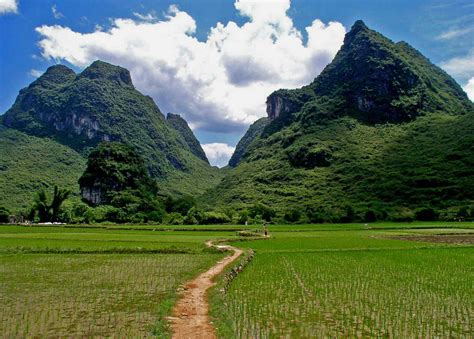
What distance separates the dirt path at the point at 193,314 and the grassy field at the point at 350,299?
422mm

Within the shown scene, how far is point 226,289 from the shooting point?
15625mm

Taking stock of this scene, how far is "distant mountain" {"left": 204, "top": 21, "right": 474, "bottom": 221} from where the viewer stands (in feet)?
314

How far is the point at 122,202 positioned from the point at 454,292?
344 ft

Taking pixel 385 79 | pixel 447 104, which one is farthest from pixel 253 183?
pixel 447 104

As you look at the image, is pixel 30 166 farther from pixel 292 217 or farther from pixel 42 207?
pixel 292 217

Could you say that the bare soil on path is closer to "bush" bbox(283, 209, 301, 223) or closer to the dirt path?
the dirt path

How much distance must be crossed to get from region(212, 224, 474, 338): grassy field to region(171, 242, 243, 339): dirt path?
1.39 feet

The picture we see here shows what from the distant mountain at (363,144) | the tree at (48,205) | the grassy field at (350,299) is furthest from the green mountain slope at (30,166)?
the grassy field at (350,299)

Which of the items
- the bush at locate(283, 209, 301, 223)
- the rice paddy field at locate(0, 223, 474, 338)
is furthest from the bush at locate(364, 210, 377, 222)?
the rice paddy field at locate(0, 223, 474, 338)

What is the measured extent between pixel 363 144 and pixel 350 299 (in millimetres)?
130574

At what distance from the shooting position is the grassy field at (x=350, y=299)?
10.1 metres

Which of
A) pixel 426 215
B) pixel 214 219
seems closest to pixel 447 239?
pixel 426 215

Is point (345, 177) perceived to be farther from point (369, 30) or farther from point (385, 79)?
point (369, 30)

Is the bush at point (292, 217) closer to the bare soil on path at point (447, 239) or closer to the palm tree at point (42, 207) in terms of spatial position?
the bare soil on path at point (447, 239)
